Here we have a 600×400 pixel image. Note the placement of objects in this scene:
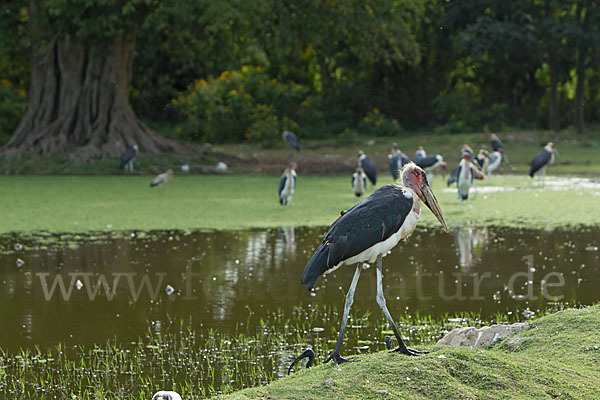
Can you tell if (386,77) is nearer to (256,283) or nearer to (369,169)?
(369,169)

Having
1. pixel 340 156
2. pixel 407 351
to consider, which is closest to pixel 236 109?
pixel 340 156

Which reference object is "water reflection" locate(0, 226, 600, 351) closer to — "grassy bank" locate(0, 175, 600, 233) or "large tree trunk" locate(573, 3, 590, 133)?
"grassy bank" locate(0, 175, 600, 233)

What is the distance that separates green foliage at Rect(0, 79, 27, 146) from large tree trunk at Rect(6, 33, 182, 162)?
4917 millimetres

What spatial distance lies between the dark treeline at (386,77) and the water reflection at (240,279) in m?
9.28

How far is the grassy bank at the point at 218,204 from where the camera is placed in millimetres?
11000

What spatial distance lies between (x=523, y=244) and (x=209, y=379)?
520 cm

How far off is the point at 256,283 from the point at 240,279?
219mm

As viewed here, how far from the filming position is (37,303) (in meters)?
6.68

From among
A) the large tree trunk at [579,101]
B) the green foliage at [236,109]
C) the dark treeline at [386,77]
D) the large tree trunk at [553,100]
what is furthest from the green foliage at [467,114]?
the green foliage at [236,109]

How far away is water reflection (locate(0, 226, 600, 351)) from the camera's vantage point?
630 centimetres

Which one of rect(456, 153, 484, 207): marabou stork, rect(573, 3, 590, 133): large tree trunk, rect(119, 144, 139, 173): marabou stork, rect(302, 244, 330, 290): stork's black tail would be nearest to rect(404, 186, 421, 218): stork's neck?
rect(302, 244, 330, 290): stork's black tail

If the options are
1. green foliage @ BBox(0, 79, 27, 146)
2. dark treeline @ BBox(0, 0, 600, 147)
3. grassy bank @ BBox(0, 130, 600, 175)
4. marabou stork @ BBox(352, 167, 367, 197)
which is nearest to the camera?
marabou stork @ BBox(352, 167, 367, 197)

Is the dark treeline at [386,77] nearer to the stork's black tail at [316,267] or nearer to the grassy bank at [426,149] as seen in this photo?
the grassy bank at [426,149]

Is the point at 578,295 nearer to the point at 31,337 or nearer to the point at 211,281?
the point at 211,281
